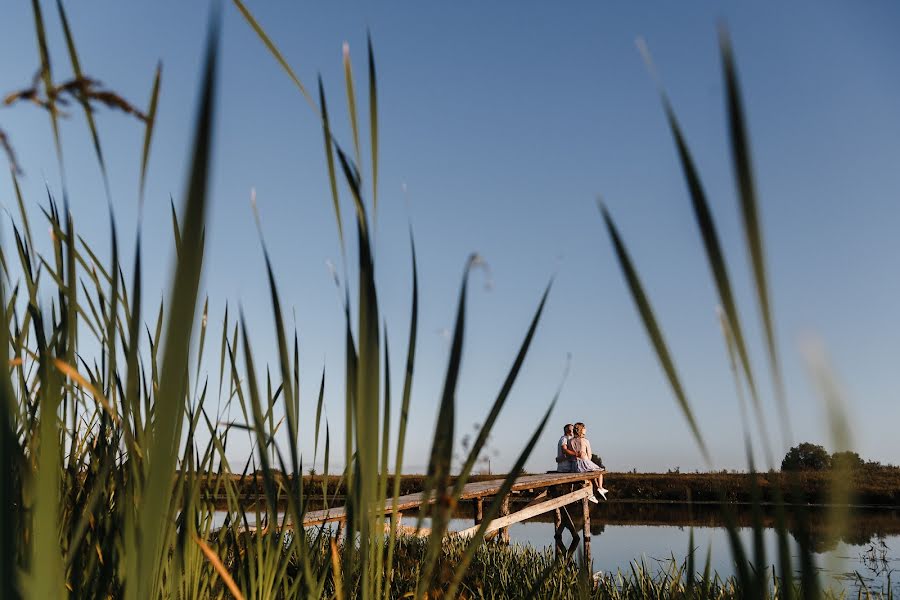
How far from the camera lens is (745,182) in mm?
384

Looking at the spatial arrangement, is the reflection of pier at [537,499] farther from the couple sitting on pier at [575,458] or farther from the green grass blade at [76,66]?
the green grass blade at [76,66]

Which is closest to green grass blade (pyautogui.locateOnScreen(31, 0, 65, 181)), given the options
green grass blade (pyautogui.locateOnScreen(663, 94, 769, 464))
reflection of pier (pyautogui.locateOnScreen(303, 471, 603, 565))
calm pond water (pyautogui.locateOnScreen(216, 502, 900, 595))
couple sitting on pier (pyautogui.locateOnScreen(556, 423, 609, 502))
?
green grass blade (pyautogui.locateOnScreen(663, 94, 769, 464))

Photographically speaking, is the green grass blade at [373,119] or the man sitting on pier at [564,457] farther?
the man sitting on pier at [564,457]

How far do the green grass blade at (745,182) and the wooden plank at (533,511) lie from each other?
815cm

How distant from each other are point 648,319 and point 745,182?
0.40 ft

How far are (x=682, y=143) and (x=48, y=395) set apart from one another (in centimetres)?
49

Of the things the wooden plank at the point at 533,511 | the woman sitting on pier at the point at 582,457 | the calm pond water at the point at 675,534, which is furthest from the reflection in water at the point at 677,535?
the woman sitting on pier at the point at 582,457

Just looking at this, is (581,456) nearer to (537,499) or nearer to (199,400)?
(537,499)

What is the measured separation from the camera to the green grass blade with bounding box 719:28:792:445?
1.25 ft

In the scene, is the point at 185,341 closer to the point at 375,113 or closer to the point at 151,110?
the point at 151,110

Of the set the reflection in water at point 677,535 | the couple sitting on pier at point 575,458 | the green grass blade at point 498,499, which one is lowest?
the reflection in water at point 677,535

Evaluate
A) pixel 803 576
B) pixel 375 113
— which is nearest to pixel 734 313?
pixel 803 576

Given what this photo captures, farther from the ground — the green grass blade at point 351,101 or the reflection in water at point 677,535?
the green grass blade at point 351,101

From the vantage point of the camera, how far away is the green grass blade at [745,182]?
38 cm
